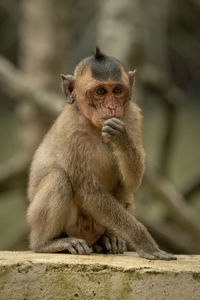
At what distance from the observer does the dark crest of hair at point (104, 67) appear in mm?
5336

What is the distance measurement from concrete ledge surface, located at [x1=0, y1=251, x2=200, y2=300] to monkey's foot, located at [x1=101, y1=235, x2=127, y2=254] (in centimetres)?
104

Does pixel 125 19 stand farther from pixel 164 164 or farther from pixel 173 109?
pixel 164 164

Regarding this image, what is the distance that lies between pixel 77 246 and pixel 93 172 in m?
0.65

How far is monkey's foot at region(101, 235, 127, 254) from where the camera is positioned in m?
5.73

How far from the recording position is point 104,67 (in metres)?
5.39

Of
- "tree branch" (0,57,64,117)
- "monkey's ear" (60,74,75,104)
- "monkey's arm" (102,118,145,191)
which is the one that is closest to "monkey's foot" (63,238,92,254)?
"monkey's arm" (102,118,145,191)

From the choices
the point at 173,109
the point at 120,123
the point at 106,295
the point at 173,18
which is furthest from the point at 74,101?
the point at 173,18

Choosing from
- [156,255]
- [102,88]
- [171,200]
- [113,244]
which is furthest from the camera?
[171,200]

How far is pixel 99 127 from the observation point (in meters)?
5.54

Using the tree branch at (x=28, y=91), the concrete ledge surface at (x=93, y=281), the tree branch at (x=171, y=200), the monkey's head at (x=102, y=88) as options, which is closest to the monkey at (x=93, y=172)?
the monkey's head at (x=102, y=88)

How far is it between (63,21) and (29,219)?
6839 millimetres

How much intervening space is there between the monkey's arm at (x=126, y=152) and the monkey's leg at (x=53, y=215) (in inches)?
20.0

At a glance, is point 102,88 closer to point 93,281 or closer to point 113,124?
point 113,124

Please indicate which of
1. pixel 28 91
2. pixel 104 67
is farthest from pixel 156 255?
pixel 28 91
